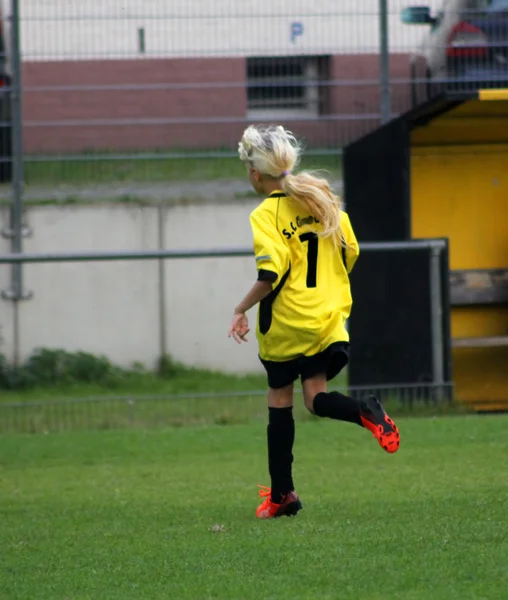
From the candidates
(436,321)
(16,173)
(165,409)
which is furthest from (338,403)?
(16,173)

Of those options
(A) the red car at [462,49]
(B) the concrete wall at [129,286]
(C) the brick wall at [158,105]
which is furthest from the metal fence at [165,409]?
(A) the red car at [462,49]

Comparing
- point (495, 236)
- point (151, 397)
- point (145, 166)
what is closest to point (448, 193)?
point (495, 236)

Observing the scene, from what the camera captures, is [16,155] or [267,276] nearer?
[267,276]

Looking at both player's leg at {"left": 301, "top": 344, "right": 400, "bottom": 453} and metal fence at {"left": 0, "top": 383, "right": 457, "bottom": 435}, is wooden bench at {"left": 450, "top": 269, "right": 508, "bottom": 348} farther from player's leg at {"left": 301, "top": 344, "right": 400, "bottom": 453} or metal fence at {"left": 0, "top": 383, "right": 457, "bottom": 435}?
player's leg at {"left": 301, "top": 344, "right": 400, "bottom": 453}

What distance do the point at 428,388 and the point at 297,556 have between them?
4.43 metres

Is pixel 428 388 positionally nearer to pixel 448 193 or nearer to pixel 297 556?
pixel 448 193

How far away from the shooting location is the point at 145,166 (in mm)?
Answer: 12297

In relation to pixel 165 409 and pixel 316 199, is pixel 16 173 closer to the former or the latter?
pixel 165 409

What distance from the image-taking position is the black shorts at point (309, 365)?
4.83 meters

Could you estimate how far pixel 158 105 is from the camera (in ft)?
41.8

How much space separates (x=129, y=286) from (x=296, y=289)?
21.7ft

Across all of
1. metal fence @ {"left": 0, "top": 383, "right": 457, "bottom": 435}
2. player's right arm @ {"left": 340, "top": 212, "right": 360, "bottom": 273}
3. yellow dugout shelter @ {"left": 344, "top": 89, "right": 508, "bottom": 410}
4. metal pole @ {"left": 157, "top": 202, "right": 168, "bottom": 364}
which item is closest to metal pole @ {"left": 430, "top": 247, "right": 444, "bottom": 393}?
metal fence @ {"left": 0, "top": 383, "right": 457, "bottom": 435}

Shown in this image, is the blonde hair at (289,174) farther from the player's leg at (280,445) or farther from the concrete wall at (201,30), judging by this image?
the concrete wall at (201,30)

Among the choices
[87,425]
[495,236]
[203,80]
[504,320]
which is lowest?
[87,425]
